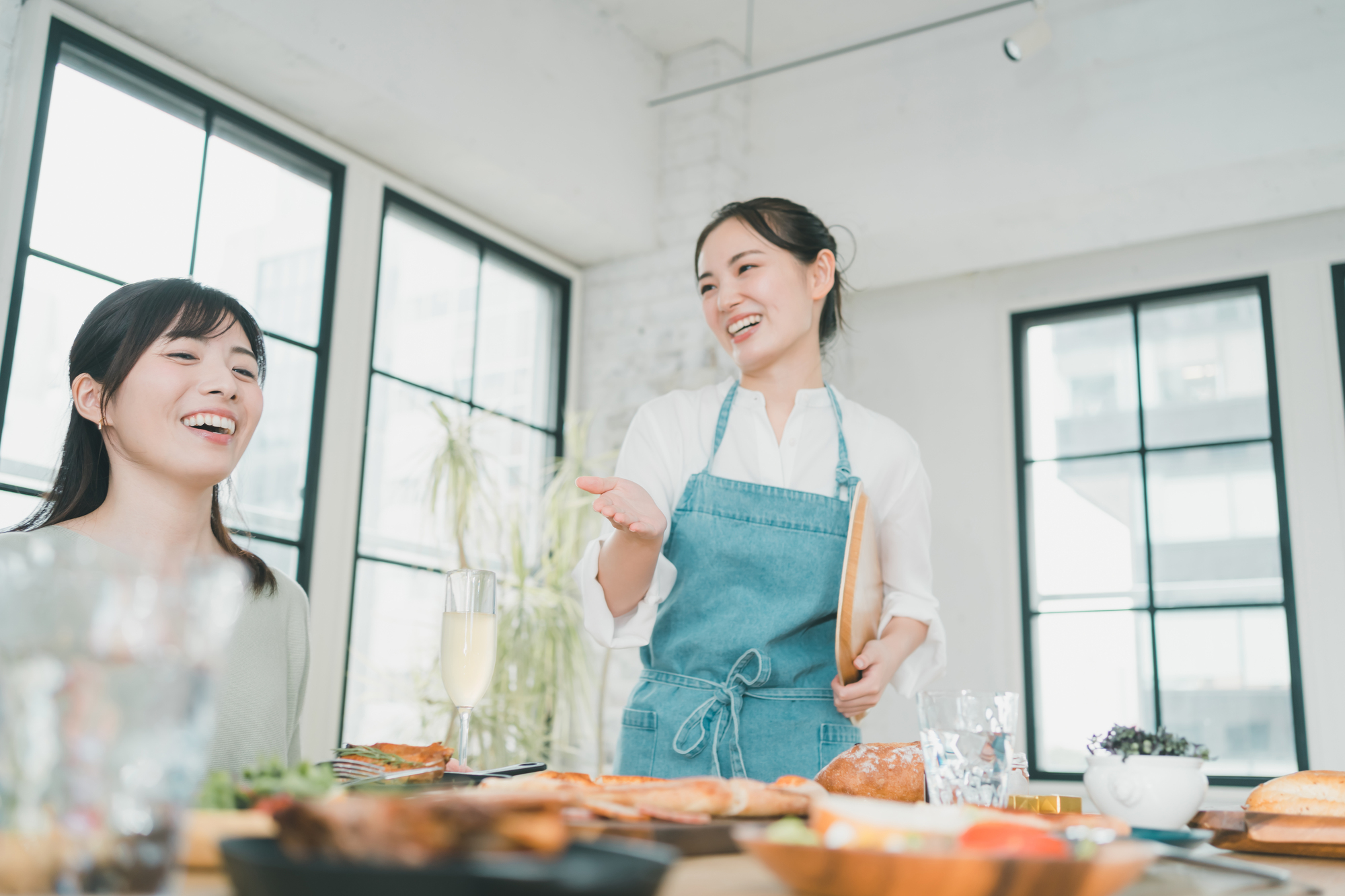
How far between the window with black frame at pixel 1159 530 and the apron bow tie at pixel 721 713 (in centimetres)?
233

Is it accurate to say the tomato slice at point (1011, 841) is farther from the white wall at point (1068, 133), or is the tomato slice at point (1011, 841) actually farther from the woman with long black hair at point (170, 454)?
the white wall at point (1068, 133)

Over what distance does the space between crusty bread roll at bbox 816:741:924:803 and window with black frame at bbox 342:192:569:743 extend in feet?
7.01

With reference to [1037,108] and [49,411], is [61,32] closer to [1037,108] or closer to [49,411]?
[49,411]

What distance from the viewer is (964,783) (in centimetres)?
86

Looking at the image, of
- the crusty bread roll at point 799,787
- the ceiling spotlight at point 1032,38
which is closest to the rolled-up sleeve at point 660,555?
the crusty bread roll at point 799,787

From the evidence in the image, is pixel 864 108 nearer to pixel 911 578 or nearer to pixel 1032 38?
pixel 1032 38

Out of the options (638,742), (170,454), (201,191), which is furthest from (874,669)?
(201,191)

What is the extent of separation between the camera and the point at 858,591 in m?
1.67

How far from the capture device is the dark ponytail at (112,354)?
4.92 feet

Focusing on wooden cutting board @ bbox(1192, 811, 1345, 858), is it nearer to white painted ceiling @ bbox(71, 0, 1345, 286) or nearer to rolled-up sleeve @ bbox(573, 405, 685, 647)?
rolled-up sleeve @ bbox(573, 405, 685, 647)

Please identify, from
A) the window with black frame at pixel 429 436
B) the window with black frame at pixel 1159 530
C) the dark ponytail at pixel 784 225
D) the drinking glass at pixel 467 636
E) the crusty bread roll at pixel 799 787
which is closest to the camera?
the crusty bread roll at pixel 799 787

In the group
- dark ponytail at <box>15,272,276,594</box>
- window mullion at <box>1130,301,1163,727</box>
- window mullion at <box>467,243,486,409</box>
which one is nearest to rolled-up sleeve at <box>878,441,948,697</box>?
dark ponytail at <box>15,272,276,594</box>

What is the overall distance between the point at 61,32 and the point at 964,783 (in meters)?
2.66

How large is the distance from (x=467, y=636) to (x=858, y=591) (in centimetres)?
65
